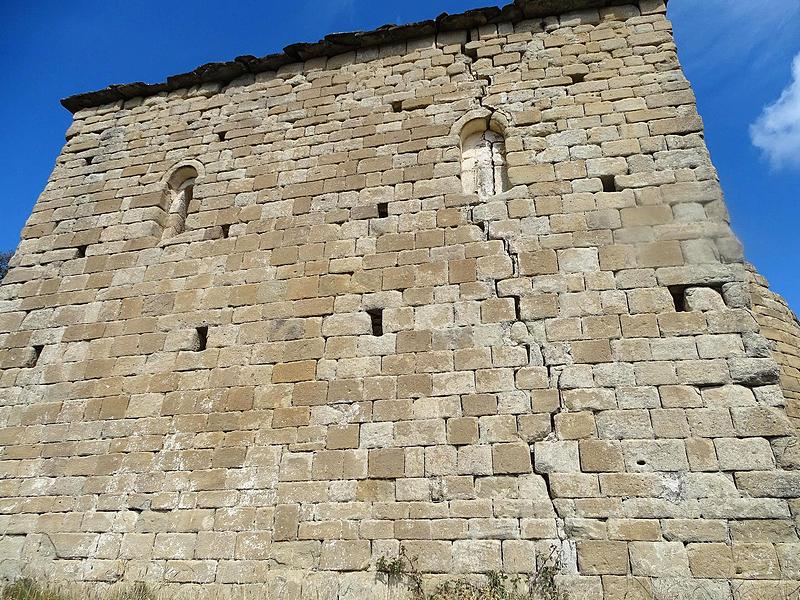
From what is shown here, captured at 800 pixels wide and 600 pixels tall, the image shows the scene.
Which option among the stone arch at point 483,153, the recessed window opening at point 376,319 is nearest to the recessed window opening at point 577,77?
the stone arch at point 483,153

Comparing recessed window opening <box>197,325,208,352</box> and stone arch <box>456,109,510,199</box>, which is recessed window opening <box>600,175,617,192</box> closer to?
stone arch <box>456,109,510,199</box>

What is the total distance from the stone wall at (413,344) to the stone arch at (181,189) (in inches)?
1.4

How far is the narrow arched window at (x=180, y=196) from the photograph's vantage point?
23.8 ft

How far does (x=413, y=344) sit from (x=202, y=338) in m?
2.35

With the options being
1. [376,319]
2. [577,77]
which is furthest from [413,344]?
[577,77]

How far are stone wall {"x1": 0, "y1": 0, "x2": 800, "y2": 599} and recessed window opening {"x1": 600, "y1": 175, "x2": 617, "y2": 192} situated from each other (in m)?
0.04

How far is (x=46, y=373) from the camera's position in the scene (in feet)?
21.1

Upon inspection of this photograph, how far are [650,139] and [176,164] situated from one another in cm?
572

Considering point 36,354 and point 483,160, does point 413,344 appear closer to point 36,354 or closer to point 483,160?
point 483,160

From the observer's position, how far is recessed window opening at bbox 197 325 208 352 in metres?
6.17

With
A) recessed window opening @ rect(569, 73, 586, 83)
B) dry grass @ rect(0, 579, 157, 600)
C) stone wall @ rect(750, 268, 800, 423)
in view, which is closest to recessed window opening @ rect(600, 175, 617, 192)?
recessed window opening @ rect(569, 73, 586, 83)

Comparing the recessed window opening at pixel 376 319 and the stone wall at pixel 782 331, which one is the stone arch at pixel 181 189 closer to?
the recessed window opening at pixel 376 319

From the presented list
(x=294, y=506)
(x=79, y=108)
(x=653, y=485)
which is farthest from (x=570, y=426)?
(x=79, y=108)

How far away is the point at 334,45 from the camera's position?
7.57m
